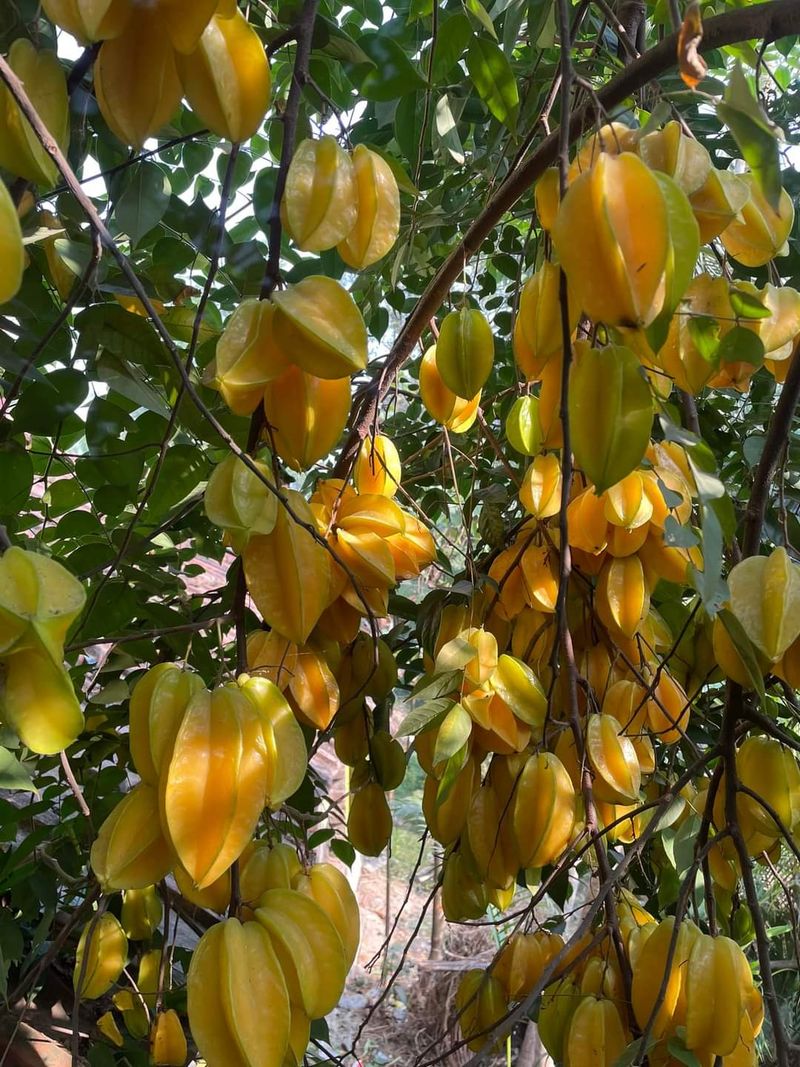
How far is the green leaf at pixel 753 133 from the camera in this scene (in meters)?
0.49

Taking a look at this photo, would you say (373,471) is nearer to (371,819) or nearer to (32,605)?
(371,819)

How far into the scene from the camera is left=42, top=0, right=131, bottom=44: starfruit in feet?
1.87

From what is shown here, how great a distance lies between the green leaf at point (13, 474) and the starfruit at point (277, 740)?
503 millimetres

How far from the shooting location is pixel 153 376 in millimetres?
1042

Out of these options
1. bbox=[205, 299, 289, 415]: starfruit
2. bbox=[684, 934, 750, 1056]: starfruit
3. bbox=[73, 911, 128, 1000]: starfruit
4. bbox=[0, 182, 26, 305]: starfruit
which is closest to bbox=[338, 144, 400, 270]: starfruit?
bbox=[205, 299, 289, 415]: starfruit

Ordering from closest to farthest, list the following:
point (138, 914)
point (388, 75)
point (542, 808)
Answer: point (542, 808) < point (388, 75) < point (138, 914)

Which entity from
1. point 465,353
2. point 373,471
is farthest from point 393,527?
point 465,353

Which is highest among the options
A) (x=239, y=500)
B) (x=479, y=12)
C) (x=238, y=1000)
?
(x=479, y=12)

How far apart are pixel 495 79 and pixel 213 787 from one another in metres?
0.76

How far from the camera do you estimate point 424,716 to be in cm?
90

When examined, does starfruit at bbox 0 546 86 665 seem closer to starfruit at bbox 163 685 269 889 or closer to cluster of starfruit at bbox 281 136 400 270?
starfruit at bbox 163 685 269 889

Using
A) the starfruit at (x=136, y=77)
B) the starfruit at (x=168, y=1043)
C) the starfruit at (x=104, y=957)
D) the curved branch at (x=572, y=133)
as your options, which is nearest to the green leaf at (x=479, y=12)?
the curved branch at (x=572, y=133)

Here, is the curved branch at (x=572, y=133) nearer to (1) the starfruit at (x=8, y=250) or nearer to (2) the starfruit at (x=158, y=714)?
(1) the starfruit at (x=8, y=250)

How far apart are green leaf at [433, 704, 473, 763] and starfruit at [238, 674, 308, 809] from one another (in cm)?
18
